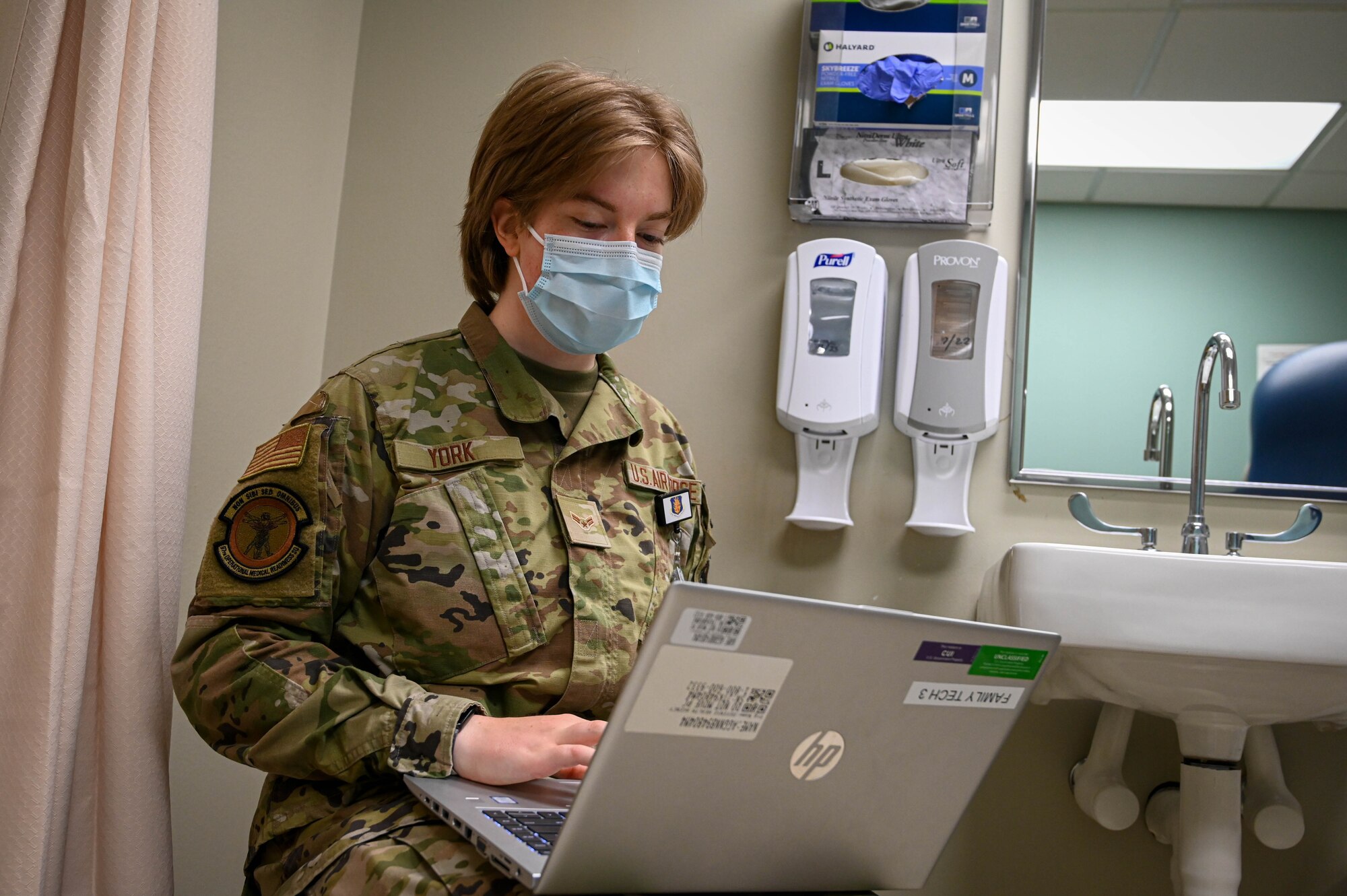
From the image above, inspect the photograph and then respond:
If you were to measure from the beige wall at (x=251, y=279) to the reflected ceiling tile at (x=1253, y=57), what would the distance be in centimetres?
137

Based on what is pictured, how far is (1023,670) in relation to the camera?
77 cm

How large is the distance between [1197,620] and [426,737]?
85cm

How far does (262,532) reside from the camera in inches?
39.5

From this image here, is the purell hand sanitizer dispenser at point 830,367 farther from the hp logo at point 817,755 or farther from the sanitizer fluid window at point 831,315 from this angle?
the hp logo at point 817,755

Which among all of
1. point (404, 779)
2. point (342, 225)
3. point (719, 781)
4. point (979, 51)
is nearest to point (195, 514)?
point (342, 225)

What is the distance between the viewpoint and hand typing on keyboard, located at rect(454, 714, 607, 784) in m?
0.87

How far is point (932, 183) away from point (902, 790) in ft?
3.90

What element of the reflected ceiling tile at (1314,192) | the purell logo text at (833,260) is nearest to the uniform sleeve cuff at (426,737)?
the purell logo text at (833,260)

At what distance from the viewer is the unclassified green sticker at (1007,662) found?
74 centimetres

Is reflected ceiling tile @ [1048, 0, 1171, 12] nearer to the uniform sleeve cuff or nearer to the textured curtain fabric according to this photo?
the textured curtain fabric

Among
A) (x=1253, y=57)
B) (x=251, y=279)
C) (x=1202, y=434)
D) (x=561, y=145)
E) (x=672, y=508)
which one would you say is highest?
(x=1253, y=57)

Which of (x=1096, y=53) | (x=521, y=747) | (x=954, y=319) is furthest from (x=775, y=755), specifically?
(x=1096, y=53)

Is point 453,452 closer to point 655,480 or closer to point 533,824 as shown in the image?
point 655,480

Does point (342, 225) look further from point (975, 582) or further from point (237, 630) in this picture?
point (975, 582)
